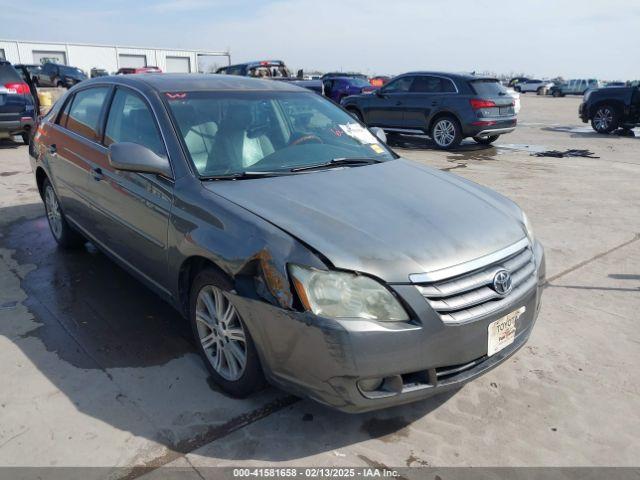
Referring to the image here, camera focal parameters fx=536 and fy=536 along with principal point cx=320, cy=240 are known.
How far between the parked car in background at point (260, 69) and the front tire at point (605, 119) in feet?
34.4

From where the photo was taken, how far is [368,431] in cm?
261

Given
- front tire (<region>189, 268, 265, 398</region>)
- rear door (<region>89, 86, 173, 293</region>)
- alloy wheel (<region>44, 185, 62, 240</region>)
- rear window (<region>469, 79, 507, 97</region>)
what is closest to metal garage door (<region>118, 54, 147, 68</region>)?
rear window (<region>469, 79, 507, 97</region>)

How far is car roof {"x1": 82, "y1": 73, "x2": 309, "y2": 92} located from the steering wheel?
1.64 feet

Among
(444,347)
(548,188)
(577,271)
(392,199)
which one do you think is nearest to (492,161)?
(548,188)

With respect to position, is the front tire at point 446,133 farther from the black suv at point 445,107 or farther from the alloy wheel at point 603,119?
the alloy wheel at point 603,119

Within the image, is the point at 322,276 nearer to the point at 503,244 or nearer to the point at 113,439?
the point at 503,244

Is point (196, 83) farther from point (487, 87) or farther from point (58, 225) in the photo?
point (487, 87)

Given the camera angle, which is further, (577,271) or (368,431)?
(577,271)

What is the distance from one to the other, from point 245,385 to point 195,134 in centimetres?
150

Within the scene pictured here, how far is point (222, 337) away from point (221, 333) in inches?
1.0

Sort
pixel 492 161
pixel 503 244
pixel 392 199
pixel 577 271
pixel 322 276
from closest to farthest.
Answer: pixel 322 276 < pixel 503 244 < pixel 392 199 < pixel 577 271 < pixel 492 161

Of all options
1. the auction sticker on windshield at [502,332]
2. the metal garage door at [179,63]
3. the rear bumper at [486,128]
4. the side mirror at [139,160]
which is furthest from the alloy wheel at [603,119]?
the metal garage door at [179,63]

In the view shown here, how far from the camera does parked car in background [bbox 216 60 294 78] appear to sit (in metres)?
18.4

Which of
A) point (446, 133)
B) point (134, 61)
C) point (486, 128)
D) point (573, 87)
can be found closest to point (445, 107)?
point (446, 133)
